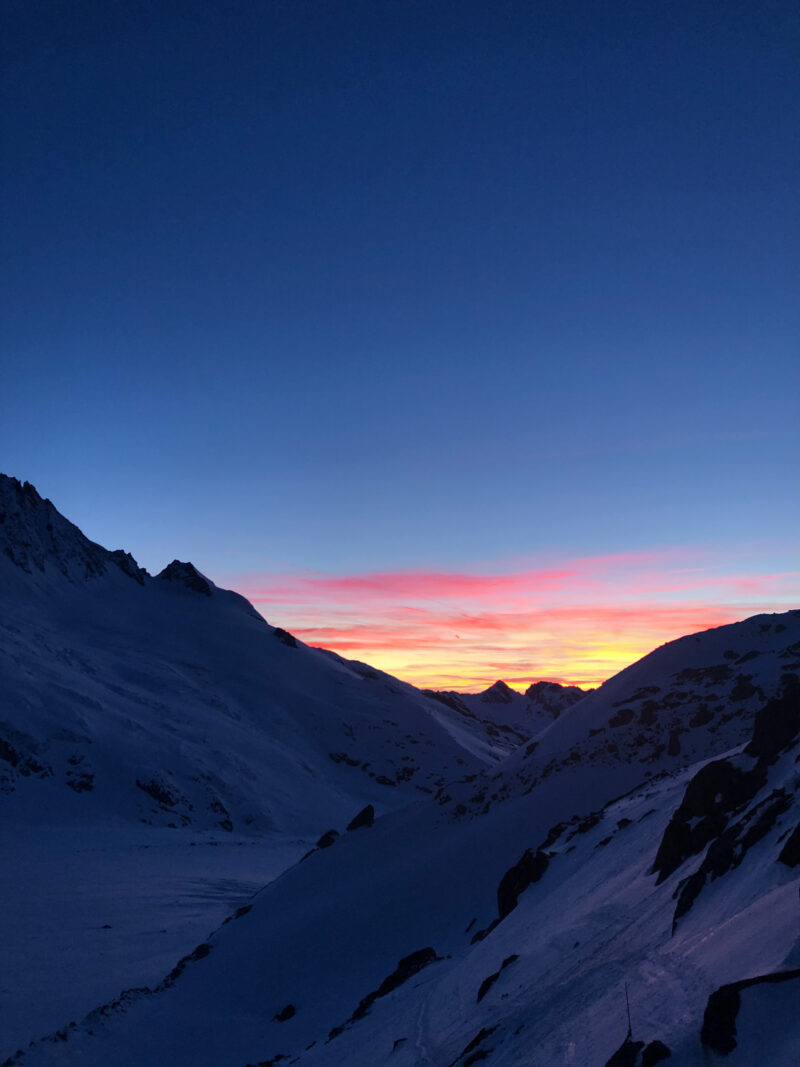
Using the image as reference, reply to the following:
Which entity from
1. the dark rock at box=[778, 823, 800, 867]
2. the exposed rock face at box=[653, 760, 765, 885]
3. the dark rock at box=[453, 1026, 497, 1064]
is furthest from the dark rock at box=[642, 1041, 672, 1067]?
the exposed rock face at box=[653, 760, 765, 885]

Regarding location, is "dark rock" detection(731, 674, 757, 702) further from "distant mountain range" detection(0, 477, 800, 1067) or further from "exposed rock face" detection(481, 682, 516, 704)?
"exposed rock face" detection(481, 682, 516, 704)

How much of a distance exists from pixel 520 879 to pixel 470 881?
4.50m

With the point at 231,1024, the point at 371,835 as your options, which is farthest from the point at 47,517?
the point at 231,1024

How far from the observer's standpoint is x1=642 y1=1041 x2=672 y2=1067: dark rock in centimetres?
548

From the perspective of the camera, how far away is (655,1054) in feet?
18.2

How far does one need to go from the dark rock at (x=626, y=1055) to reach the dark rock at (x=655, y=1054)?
14cm

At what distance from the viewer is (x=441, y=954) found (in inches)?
654

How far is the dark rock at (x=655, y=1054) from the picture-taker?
5.48 m

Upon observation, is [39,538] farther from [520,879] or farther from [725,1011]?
[725,1011]

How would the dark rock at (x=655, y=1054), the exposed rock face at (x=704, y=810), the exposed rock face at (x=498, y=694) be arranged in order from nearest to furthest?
the dark rock at (x=655, y=1054) < the exposed rock face at (x=704, y=810) < the exposed rock face at (x=498, y=694)

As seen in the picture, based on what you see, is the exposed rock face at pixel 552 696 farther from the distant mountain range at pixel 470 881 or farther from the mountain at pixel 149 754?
the distant mountain range at pixel 470 881

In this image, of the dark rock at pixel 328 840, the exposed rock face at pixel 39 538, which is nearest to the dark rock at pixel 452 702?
the exposed rock face at pixel 39 538

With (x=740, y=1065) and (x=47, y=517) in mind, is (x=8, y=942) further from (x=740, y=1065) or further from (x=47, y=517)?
(x=47, y=517)

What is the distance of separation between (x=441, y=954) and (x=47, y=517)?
111m
